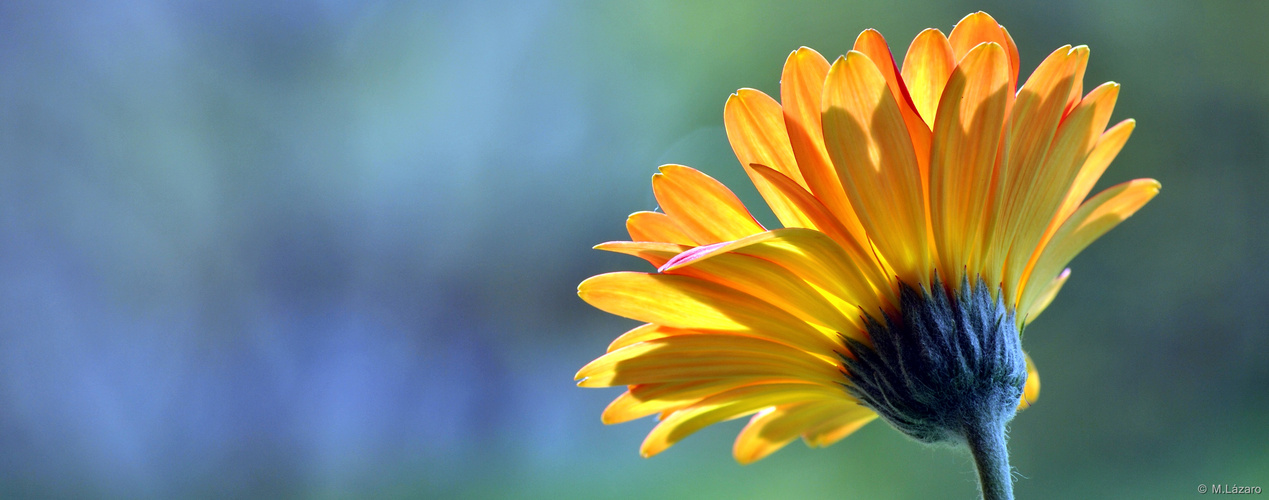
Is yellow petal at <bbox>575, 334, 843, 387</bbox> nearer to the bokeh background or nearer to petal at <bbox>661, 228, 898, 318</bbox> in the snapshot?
petal at <bbox>661, 228, 898, 318</bbox>

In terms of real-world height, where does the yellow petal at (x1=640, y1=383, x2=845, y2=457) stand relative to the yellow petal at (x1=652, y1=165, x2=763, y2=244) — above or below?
below

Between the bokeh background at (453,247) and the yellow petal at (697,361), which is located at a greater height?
the bokeh background at (453,247)

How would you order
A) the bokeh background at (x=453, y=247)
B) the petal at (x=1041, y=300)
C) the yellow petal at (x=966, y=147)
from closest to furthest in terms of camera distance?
the yellow petal at (x=966, y=147), the petal at (x=1041, y=300), the bokeh background at (x=453, y=247)

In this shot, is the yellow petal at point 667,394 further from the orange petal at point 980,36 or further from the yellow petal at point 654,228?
the orange petal at point 980,36

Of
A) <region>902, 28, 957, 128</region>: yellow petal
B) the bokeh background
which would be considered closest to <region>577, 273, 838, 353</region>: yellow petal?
<region>902, 28, 957, 128</region>: yellow petal

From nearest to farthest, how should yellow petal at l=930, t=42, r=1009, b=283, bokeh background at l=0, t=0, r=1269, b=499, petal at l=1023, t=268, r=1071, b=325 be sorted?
yellow petal at l=930, t=42, r=1009, b=283, petal at l=1023, t=268, r=1071, b=325, bokeh background at l=0, t=0, r=1269, b=499

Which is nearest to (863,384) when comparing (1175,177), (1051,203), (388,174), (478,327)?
(1051,203)

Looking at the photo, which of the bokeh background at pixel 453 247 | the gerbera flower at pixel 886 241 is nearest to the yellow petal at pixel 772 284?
the gerbera flower at pixel 886 241

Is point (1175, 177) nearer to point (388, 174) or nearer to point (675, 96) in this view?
point (675, 96)
